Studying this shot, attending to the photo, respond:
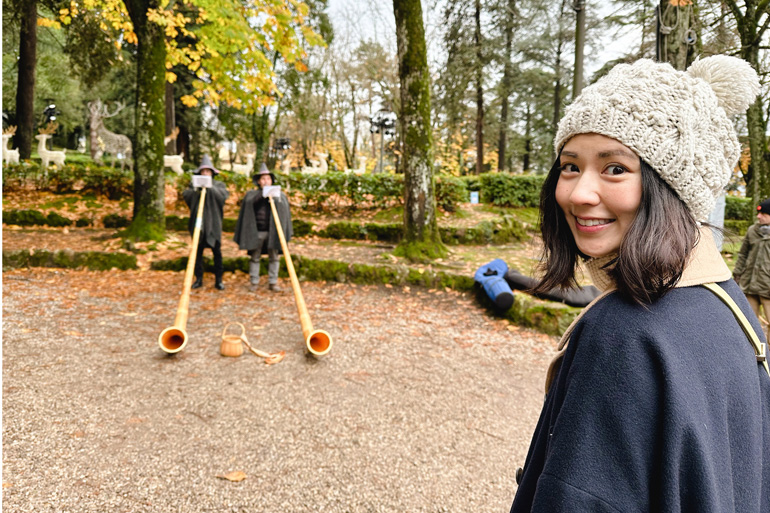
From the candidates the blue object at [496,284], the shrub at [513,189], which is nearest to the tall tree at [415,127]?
the blue object at [496,284]

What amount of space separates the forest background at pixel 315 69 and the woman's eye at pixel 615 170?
610 centimetres

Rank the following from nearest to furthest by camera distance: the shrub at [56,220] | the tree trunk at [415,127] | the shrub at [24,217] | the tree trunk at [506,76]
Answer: the tree trunk at [415,127] < the shrub at [24,217] < the shrub at [56,220] < the tree trunk at [506,76]

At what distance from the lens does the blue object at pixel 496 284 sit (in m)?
6.65

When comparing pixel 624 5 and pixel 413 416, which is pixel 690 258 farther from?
pixel 624 5

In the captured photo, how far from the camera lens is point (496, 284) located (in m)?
6.90

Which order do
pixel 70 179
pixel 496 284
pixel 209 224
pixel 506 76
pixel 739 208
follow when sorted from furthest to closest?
1. pixel 506 76
2. pixel 739 208
3. pixel 70 179
4. pixel 209 224
5. pixel 496 284

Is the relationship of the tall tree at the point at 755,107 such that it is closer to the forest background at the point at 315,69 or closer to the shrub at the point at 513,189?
the forest background at the point at 315,69

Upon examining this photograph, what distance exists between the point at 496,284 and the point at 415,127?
3.84 metres

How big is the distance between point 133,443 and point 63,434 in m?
0.58

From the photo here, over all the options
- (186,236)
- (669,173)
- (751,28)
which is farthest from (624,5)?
(669,173)

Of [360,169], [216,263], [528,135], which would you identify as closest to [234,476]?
[216,263]

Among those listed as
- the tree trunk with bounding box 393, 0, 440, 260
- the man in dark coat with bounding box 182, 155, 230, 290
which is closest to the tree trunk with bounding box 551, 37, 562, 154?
the tree trunk with bounding box 393, 0, 440, 260

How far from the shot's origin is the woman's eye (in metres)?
1.04

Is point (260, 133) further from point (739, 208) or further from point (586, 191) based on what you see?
point (586, 191)
